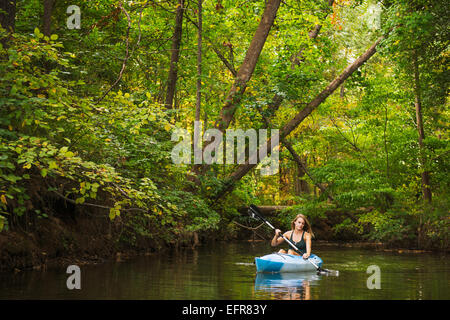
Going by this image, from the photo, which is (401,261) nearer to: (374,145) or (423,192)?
(423,192)

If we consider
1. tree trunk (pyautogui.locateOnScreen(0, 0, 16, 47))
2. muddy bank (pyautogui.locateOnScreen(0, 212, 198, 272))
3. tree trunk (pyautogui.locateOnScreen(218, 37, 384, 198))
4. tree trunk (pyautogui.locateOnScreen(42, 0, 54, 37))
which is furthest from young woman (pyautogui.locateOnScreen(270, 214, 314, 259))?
tree trunk (pyautogui.locateOnScreen(42, 0, 54, 37))

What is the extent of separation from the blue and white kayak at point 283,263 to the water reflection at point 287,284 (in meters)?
0.10

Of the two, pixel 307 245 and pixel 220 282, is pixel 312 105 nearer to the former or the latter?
pixel 307 245

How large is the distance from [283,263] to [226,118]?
279 inches

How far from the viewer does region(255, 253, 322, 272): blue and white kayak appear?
34.3 feet

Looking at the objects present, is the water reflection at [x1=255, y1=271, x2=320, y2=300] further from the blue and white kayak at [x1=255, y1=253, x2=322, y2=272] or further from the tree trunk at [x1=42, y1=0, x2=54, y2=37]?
the tree trunk at [x1=42, y1=0, x2=54, y2=37]

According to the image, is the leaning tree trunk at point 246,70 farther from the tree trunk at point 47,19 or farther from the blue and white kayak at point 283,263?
the blue and white kayak at point 283,263

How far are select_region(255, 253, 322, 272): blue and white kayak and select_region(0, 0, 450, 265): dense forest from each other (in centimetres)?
188

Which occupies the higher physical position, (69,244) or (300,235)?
(300,235)

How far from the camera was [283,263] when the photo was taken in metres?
10.5

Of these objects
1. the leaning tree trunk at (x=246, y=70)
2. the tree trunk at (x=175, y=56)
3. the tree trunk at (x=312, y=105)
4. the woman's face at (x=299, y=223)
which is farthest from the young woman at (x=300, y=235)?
the tree trunk at (x=175, y=56)

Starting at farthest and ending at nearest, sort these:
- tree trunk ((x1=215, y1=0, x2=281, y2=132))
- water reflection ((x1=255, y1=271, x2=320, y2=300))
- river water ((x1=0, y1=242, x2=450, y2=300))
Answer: tree trunk ((x1=215, y1=0, x2=281, y2=132))
water reflection ((x1=255, y1=271, x2=320, y2=300))
river water ((x1=0, y1=242, x2=450, y2=300))

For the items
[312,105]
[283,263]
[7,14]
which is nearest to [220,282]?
[283,263]
